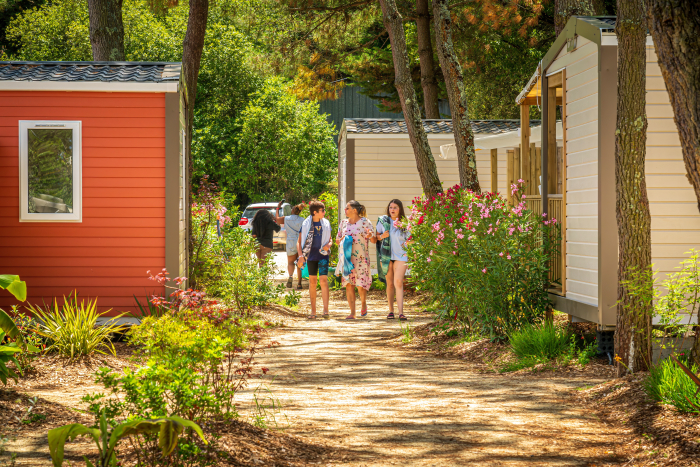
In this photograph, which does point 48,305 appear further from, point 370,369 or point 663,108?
point 663,108

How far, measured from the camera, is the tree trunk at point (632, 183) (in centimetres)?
553

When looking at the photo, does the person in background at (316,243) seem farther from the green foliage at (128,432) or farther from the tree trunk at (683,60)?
the green foliage at (128,432)

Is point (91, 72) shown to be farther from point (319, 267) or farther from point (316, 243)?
point (319, 267)

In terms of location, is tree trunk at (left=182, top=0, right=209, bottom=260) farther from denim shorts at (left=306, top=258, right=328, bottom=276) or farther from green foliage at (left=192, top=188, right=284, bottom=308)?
denim shorts at (left=306, top=258, right=328, bottom=276)

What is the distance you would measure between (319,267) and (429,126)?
24.3 feet

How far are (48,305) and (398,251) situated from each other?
14.7ft

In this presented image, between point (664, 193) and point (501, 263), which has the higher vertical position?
point (664, 193)

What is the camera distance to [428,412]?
5.04 meters

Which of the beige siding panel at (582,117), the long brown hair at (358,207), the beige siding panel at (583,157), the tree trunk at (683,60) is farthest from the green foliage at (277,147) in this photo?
the tree trunk at (683,60)

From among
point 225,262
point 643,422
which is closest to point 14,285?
point 643,422

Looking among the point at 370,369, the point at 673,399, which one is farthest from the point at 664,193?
the point at 370,369

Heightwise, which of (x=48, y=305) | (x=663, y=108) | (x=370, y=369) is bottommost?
(x=370, y=369)

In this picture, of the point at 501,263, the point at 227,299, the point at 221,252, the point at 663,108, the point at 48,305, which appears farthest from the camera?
the point at 221,252

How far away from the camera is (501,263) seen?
7.37m
